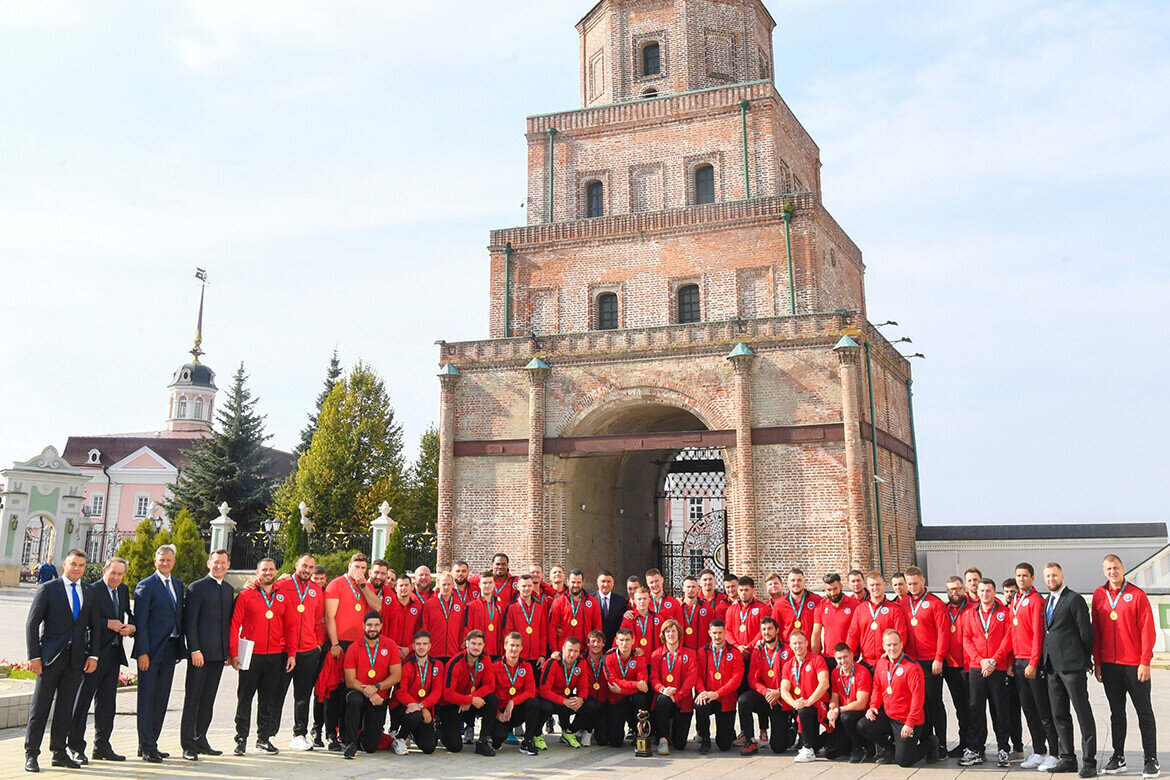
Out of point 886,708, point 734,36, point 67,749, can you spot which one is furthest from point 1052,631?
point 734,36

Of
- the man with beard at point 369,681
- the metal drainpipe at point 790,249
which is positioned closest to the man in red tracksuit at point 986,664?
the man with beard at point 369,681

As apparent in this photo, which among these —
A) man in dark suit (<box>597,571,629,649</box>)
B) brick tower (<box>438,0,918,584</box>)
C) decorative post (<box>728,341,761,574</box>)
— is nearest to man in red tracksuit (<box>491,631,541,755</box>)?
man in dark suit (<box>597,571,629,649</box>)

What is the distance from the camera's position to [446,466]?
2431cm

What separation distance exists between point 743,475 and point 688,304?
20.2ft

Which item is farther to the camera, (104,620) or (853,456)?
(853,456)

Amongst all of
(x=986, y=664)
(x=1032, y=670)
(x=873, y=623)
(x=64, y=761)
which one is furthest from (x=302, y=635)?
(x=1032, y=670)

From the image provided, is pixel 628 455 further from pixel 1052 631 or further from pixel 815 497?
pixel 1052 631

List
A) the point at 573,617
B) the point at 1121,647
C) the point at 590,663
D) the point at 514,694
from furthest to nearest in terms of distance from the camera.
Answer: the point at 573,617 → the point at 590,663 → the point at 514,694 → the point at 1121,647

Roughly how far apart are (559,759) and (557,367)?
16.2 meters

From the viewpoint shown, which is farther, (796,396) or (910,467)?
(910,467)

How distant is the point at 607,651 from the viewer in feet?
32.5

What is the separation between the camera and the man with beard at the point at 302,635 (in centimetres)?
858

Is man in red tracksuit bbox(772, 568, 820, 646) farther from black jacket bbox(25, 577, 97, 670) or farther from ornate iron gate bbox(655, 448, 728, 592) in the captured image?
ornate iron gate bbox(655, 448, 728, 592)

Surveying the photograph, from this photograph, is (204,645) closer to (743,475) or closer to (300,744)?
(300,744)
